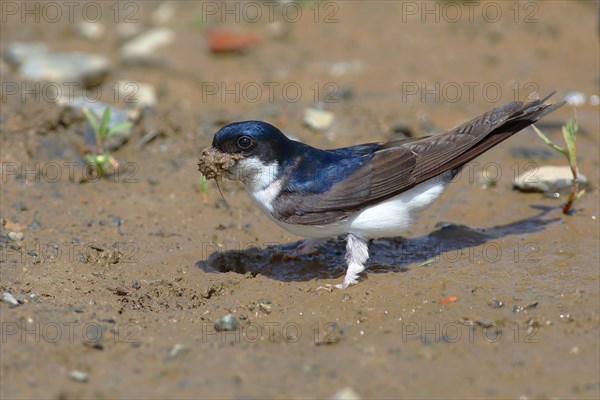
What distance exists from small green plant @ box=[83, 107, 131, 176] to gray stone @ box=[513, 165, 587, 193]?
319cm

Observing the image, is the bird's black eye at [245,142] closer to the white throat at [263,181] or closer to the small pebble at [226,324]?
the white throat at [263,181]

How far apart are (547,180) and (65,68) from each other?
521 cm

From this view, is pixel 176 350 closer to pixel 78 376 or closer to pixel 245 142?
pixel 78 376

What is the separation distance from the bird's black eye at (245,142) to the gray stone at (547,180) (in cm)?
256

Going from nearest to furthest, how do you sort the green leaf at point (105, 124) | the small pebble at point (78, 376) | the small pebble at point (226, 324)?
the small pebble at point (78, 376)
the small pebble at point (226, 324)
the green leaf at point (105, 124)

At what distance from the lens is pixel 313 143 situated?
293 inches

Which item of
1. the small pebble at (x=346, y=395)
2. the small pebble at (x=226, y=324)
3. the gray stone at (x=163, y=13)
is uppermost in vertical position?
the gray stone at (x=163, y=13)

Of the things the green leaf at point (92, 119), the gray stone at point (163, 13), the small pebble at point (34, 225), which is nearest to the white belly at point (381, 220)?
the small pebble at point (34, 225)

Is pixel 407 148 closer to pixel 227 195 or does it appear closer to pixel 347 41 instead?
pixel 227 195

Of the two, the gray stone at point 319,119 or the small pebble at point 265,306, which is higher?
the gray stone at point 319,119

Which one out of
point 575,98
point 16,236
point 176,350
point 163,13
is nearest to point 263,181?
point 176,350

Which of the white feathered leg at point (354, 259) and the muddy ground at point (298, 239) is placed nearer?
the muddy ground at point (298, 239)

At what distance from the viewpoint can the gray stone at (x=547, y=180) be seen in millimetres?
6539

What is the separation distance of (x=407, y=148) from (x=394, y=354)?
164cm
